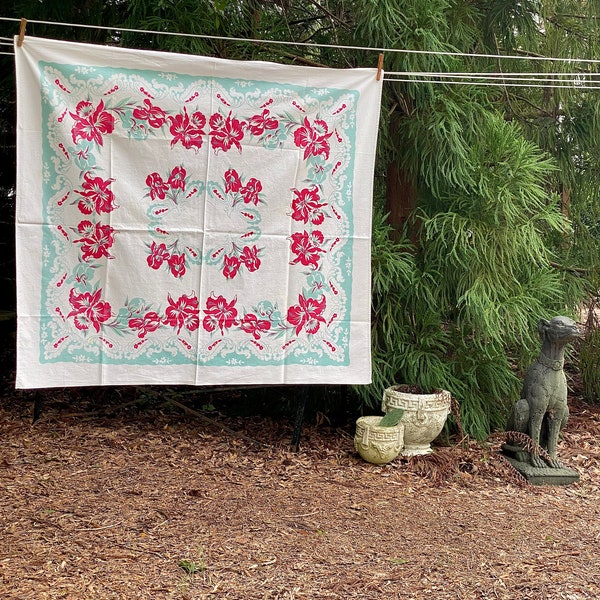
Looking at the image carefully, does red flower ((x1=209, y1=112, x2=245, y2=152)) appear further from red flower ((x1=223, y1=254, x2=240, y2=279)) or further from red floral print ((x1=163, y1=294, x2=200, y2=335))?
red floral print ((x1=163, y1=294, x2=200, y2=335))

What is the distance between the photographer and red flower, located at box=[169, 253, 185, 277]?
3352mm

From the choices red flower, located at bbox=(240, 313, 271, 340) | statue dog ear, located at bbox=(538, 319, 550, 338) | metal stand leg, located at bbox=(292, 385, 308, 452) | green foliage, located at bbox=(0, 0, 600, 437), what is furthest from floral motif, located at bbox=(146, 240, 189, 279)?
statue dog ear, located at bbox=(538, 319, 550, 338)

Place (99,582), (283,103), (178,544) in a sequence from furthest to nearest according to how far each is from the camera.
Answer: (283,103), (178,544), (99,582)

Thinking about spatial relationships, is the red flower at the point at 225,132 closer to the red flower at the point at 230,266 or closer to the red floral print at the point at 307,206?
Result: the red floral print at the point at 307,206

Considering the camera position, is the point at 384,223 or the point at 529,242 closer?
the point at 529,242

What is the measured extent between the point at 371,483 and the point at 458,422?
66 cm

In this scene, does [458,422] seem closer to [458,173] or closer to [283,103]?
[458,173]

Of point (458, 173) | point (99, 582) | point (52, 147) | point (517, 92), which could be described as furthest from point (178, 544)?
point (517, 92)

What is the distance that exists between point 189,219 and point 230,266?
0.89ft

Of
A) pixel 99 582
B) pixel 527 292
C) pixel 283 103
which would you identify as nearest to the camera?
pixel 99 582

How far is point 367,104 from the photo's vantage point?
3.43m

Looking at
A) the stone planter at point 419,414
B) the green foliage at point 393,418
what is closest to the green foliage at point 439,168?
the stone planter at point 419,414

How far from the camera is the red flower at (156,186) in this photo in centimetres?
329

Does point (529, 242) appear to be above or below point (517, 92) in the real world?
below
